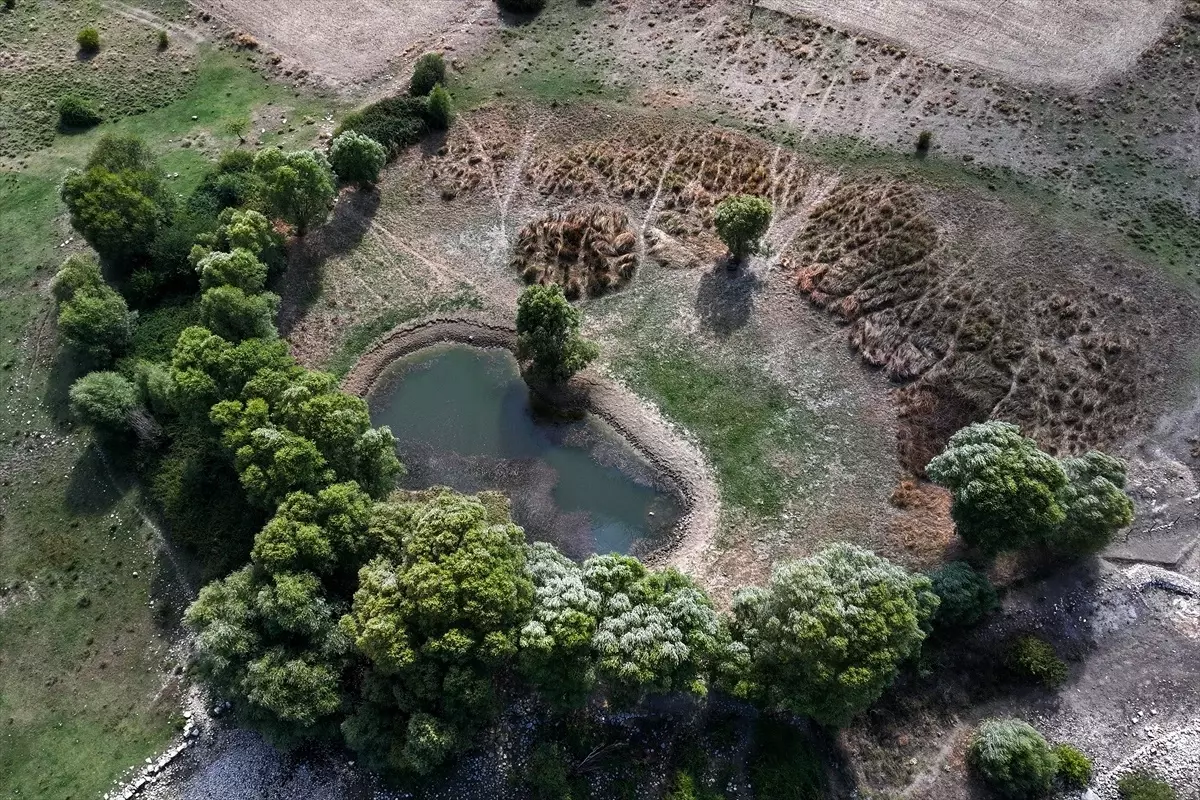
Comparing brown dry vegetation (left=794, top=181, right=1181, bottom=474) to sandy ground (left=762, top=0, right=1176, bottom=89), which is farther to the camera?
sandy ground (left=762, top=0, right=1176, bottom=89)

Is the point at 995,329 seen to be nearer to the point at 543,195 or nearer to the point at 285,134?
the point at 543,195

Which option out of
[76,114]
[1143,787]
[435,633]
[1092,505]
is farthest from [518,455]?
[76,114]

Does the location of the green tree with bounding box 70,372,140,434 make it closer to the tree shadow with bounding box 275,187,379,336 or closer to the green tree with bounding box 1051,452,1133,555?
the tree shadow with bounding box 275,187,379,336

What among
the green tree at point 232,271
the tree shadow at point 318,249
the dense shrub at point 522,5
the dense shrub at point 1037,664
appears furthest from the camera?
the dense shrub at point 522,5

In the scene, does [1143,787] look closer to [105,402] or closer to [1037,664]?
[1037,664]

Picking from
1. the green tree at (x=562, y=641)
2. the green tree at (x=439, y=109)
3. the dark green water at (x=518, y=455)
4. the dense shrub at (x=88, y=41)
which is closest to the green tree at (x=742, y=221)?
the dark green water at (x=518, y=455)

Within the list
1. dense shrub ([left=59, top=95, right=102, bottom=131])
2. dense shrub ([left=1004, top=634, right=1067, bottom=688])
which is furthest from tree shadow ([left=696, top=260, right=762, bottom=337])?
dense shrub ([left=59, top=95, right=102, bottom=131])

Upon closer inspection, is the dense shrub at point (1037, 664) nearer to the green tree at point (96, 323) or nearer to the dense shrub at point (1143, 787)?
the dense shrub at point (1143, 787)
